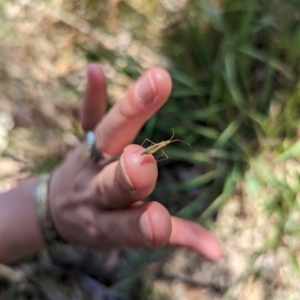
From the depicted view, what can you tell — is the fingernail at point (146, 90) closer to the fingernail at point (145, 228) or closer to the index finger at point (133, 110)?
the index finger at point (133, 110)

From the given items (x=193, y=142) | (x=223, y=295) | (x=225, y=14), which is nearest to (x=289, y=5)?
(x=225, y=14)

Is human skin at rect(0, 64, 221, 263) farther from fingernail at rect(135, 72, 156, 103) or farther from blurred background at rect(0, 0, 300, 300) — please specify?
blurred background at rect(0, 0, 300, 300)

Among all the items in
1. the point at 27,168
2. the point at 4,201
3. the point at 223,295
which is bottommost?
the point at 223,295

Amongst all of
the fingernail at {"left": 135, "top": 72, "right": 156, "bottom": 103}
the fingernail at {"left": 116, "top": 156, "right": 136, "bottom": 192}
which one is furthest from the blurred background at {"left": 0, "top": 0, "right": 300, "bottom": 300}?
the fingernail at {"left": 116, "top": 156, "right": 136, "bottom": 192}

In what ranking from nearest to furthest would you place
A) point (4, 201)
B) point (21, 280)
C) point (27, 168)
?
point (4, 201) < point (21, 280) < point (27, 168)

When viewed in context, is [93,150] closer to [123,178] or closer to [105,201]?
[105,201]

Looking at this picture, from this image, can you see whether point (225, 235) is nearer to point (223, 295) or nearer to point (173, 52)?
point (223, 295)
